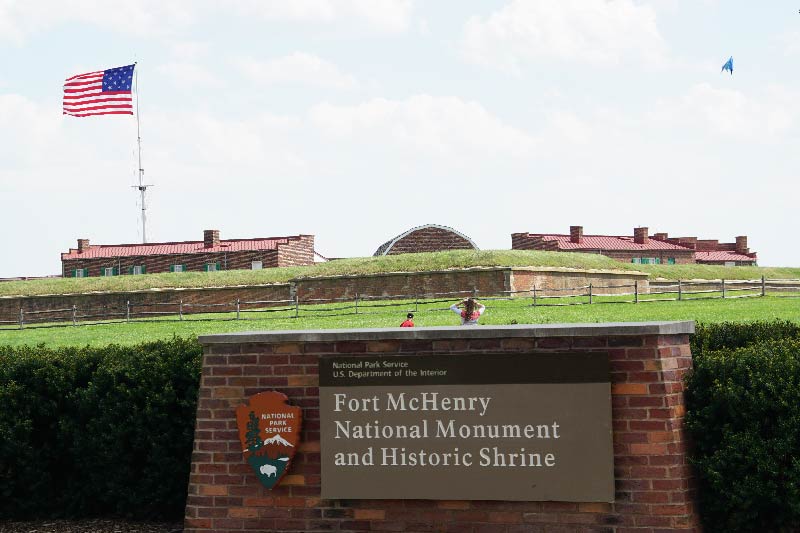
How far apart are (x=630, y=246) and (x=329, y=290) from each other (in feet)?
121

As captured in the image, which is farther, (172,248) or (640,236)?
(640,236)

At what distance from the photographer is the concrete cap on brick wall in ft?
23.3

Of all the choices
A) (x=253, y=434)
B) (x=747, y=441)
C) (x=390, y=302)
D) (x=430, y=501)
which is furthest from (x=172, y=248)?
(x=747, y=441)

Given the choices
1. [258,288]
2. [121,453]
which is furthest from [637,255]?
[121,453]

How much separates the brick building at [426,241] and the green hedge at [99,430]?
5081 centimetres

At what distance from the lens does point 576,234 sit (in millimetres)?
75188

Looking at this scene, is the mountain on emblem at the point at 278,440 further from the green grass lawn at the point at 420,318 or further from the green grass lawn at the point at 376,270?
the green grass lawn at the point at 376,270

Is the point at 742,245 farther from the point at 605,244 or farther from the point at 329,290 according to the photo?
the point at 329,290

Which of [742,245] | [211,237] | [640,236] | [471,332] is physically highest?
[211,237]

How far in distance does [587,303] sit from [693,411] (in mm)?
27854

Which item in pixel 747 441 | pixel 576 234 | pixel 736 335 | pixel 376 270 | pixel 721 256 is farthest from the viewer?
pixel 721 256

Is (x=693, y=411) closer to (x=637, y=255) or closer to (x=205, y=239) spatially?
(x=205, y=239)

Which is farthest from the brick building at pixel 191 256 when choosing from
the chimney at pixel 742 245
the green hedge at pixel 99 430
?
the green hedge at pixel 99 430

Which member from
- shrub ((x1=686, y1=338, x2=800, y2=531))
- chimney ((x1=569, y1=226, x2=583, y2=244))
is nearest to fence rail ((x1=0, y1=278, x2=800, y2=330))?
chimney ((x1=569, y1=226, x2=583, y2=244))
